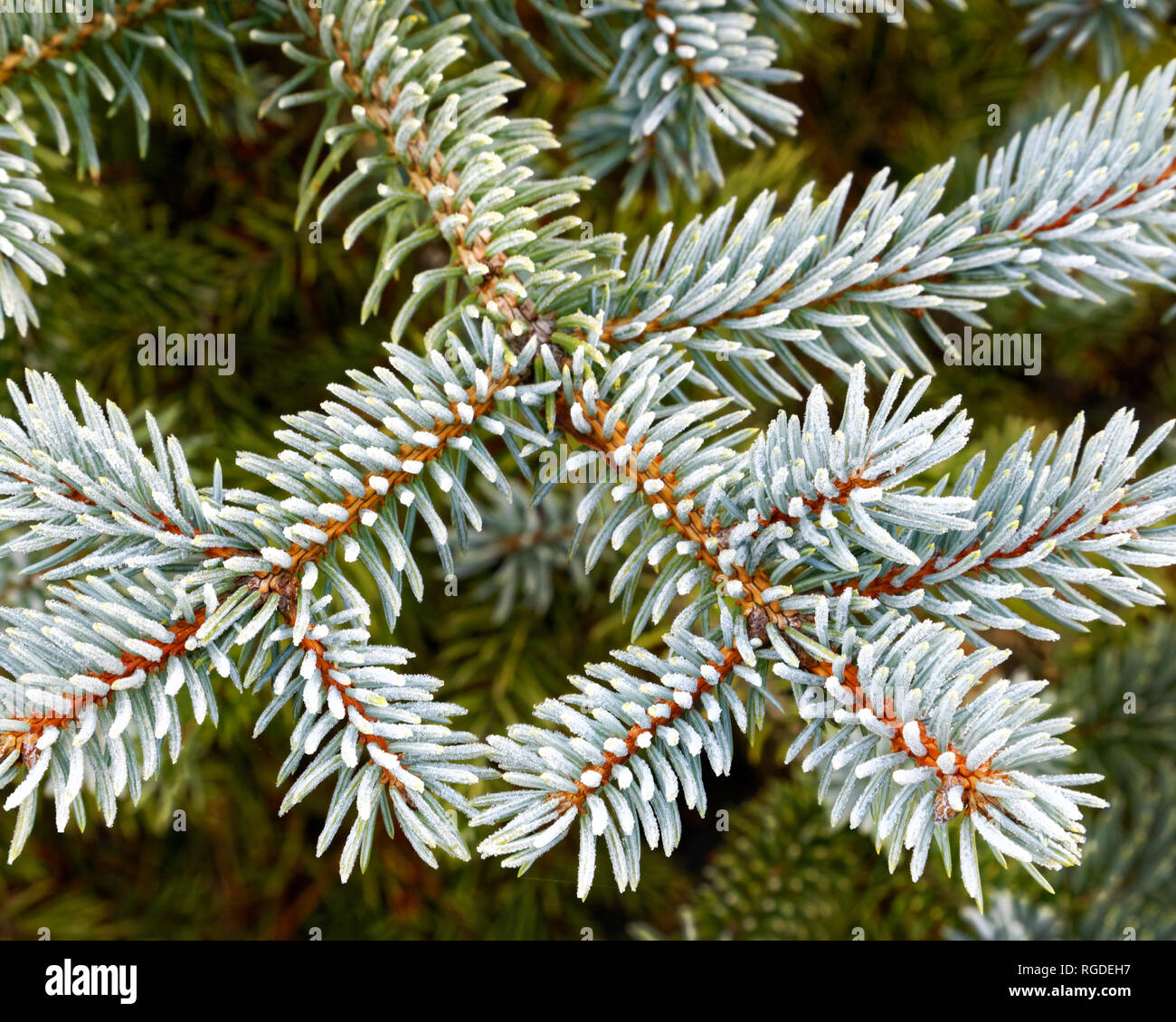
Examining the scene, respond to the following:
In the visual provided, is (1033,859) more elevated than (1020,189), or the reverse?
(1020,189)

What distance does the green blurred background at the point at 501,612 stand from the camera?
2.38ft

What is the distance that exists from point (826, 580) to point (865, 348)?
0.13 metres

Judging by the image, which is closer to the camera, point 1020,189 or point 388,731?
point 388,731

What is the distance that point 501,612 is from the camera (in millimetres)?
749

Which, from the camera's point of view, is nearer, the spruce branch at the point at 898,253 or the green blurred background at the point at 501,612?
the spruce branch at the point at 898,253

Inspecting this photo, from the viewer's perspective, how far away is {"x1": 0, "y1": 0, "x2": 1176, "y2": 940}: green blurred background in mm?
726

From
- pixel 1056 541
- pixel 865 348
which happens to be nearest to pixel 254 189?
pixel 865 348

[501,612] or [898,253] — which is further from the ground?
[898,253]

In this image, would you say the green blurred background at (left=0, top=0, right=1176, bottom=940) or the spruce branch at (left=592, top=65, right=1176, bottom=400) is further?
the green blurred background at (left=0, top=0, right=1176, bottom=940)

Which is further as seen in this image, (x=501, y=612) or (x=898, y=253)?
(x=501, y=612)
